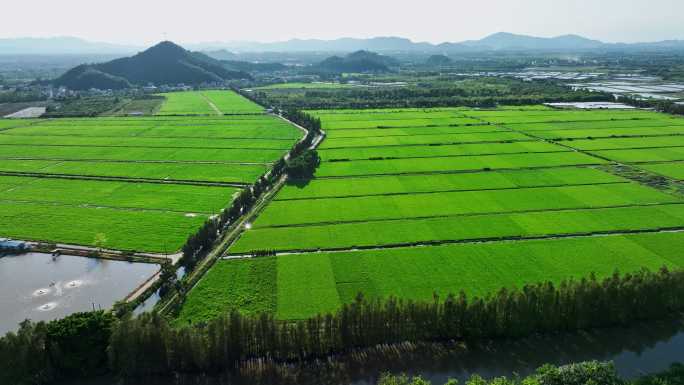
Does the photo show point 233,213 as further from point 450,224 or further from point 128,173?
point 128,173

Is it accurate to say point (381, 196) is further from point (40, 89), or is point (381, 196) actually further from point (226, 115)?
point (40, 89)

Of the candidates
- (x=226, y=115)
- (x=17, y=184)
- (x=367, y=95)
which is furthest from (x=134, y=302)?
(x=367, y=95)

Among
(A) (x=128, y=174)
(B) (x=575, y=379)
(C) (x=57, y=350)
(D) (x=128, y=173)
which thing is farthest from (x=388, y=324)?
(D) (x=128, y=173)

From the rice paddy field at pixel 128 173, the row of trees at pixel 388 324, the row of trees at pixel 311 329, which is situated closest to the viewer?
the row of trees at pixel 311 329

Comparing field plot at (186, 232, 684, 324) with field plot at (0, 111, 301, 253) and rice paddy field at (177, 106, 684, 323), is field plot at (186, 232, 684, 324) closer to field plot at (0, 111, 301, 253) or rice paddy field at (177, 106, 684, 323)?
rice paddy field at (177, 106, 684, 323)

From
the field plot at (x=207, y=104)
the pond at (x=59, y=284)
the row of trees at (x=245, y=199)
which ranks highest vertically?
the field plot at (x=207, y=104)

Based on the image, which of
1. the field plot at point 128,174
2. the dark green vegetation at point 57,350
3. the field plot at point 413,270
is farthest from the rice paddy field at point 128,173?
the dark green vegetation at point 57,350

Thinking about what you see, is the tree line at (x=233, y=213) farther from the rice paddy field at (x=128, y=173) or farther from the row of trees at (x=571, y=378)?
the row of trees at (x=571, y=378)
